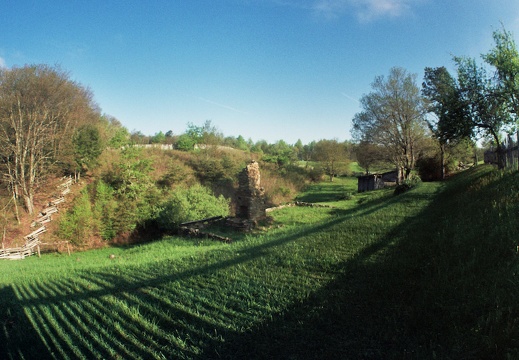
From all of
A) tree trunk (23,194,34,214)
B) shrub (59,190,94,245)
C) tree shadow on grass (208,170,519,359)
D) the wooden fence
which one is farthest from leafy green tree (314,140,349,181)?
tree shadow on grass (208,170,519,359)

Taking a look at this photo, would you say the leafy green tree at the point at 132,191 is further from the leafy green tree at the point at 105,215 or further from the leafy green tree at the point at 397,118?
the leafy green tree at the point at 397,118

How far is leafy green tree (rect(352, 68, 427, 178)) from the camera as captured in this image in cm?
2812

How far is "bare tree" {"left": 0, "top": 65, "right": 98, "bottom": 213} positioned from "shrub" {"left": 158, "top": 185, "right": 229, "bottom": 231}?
10.5 m

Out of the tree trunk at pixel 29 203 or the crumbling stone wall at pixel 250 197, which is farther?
the tree trunk at pixel 29 203

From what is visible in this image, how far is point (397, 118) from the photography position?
2864 centimetres

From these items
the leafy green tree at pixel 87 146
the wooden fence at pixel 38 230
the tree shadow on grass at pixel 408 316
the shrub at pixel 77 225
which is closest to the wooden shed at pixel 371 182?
the leafy green tree at pixel 87 146

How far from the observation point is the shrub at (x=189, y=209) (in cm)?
1979

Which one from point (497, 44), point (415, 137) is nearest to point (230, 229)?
point (497, 44)

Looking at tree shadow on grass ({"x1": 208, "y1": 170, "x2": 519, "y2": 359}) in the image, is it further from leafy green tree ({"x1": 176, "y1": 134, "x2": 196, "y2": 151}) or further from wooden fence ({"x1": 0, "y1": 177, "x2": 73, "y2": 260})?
leafy green tree ({"x1": 176, "y1": 134, "x2": 196, "y2": 151})

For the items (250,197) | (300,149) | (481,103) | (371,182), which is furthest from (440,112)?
(300,149)

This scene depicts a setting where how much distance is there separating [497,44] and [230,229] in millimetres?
16444

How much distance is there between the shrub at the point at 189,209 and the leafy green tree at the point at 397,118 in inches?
724

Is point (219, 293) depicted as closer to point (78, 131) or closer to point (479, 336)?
point (479, 336)

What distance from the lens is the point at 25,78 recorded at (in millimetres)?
24500
